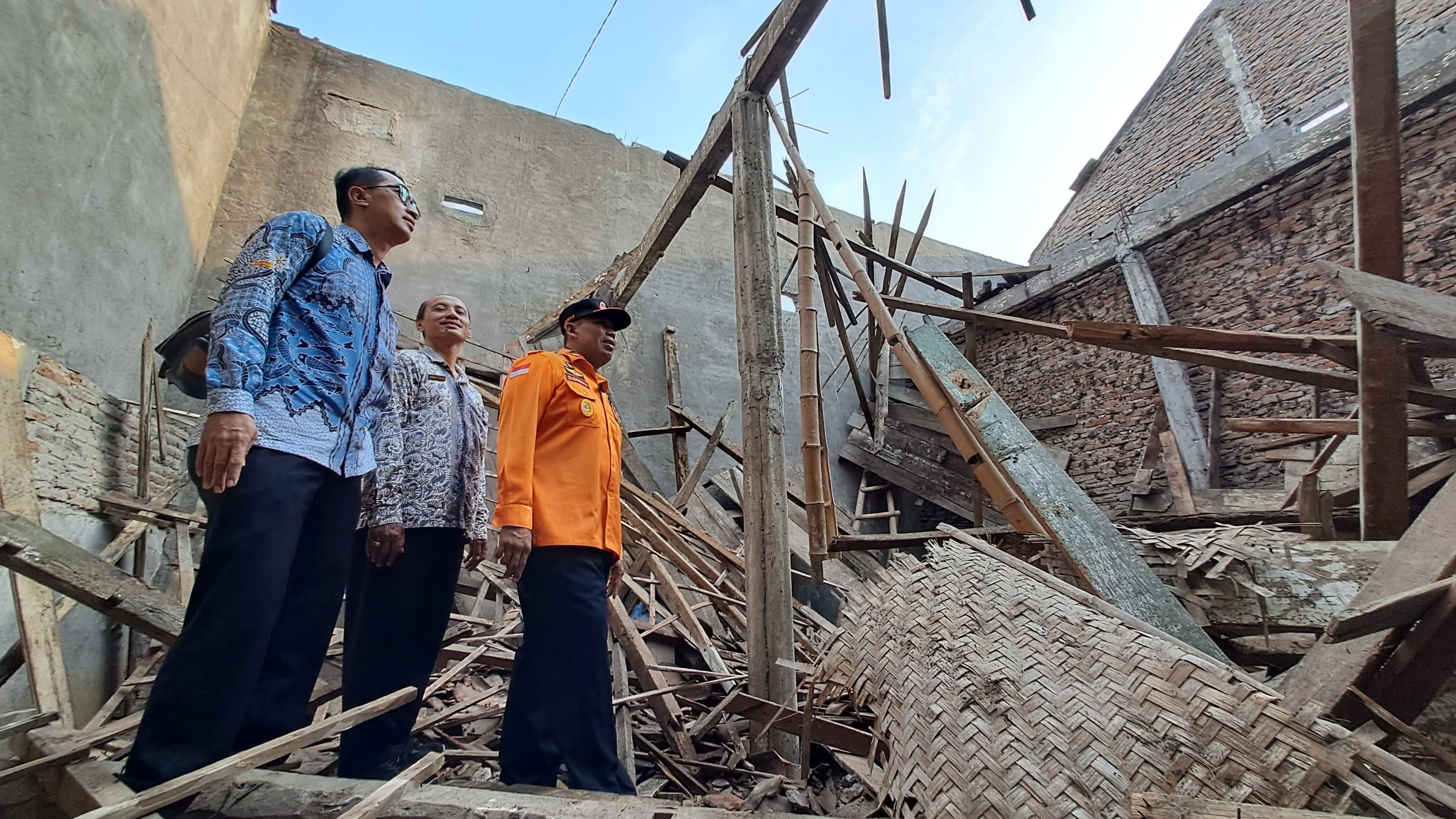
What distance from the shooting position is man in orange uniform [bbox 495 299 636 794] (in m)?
1.75

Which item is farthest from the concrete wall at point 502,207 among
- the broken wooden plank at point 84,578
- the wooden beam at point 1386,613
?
the wooden beam at point 1386,613

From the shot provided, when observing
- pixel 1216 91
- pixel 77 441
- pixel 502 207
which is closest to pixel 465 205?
pixel 502 207

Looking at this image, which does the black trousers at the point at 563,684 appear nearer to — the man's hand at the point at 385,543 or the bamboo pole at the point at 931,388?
the man's hand at the point at 385,543

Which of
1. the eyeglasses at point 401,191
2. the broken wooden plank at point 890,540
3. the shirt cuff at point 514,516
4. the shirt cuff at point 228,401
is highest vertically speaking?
the eyeglasses at point 401,191

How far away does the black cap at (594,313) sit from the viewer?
2.36 meters

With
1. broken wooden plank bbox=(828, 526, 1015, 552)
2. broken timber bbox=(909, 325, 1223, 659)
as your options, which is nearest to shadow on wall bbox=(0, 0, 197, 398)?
broken wooden plank bbox=(828, 526, 1015, 552)

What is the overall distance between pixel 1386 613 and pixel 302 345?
2236 mm

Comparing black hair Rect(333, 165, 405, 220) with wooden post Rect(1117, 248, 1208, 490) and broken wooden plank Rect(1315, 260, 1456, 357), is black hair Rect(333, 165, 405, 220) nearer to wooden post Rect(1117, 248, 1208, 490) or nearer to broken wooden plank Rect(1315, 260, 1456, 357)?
broken wooden plank Rect(1315, 260, 1456, 357)

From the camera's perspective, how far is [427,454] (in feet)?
6.86

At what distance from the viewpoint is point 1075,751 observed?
1.04 metres

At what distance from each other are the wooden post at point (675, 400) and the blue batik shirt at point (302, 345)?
4335 millimetres

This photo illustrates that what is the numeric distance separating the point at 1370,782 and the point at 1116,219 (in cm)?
759

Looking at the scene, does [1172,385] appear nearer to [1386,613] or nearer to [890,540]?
[890,540]

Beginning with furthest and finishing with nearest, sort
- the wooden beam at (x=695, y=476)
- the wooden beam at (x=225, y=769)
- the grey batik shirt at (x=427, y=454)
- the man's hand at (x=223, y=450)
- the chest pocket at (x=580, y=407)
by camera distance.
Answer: the wooden beam at (x=695, y=476) → the chest pocket at (x=580, y=407) → the grey batik shirt at (x=427, y=454) → the man's hand at (x=223, y=450) → the wooden beam at (x=225, y=769)
